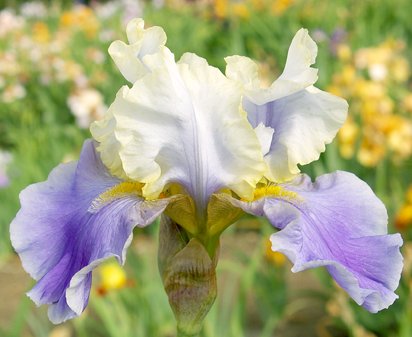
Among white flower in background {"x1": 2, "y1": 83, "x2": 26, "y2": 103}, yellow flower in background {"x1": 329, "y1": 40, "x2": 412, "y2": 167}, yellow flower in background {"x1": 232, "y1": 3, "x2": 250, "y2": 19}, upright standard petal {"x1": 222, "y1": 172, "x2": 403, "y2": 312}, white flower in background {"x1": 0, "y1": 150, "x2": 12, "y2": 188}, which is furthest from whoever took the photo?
yellow flower in background {"x1": 232, "y1": 3, "x2": 250, "y2": 19}

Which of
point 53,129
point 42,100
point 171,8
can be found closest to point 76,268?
point 53,129

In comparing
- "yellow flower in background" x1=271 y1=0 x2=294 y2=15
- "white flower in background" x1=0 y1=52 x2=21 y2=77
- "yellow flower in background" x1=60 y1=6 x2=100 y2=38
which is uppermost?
"white flower in background" x1=0 y1=52 x2=21 y2=77

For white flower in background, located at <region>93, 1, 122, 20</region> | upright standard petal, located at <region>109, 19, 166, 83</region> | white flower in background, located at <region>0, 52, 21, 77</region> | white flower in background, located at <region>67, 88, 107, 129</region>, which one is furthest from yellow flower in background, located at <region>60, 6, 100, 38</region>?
upright standard petal, located at <region>109, 19, 166, 83</region>

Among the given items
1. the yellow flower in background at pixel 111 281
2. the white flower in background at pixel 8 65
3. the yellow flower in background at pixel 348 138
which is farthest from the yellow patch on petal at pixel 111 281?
the white flower in background at pixel 8 65

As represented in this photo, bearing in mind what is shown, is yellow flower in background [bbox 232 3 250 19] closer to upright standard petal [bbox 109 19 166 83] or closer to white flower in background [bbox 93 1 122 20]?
white flower in background [bbox 93 1 122 20]

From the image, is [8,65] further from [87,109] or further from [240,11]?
[240,11]

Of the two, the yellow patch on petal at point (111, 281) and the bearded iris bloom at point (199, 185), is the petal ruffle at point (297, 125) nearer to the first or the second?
the bearded iris bloom at point (199, 185)

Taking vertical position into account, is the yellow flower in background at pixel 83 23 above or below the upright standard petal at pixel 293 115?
below
